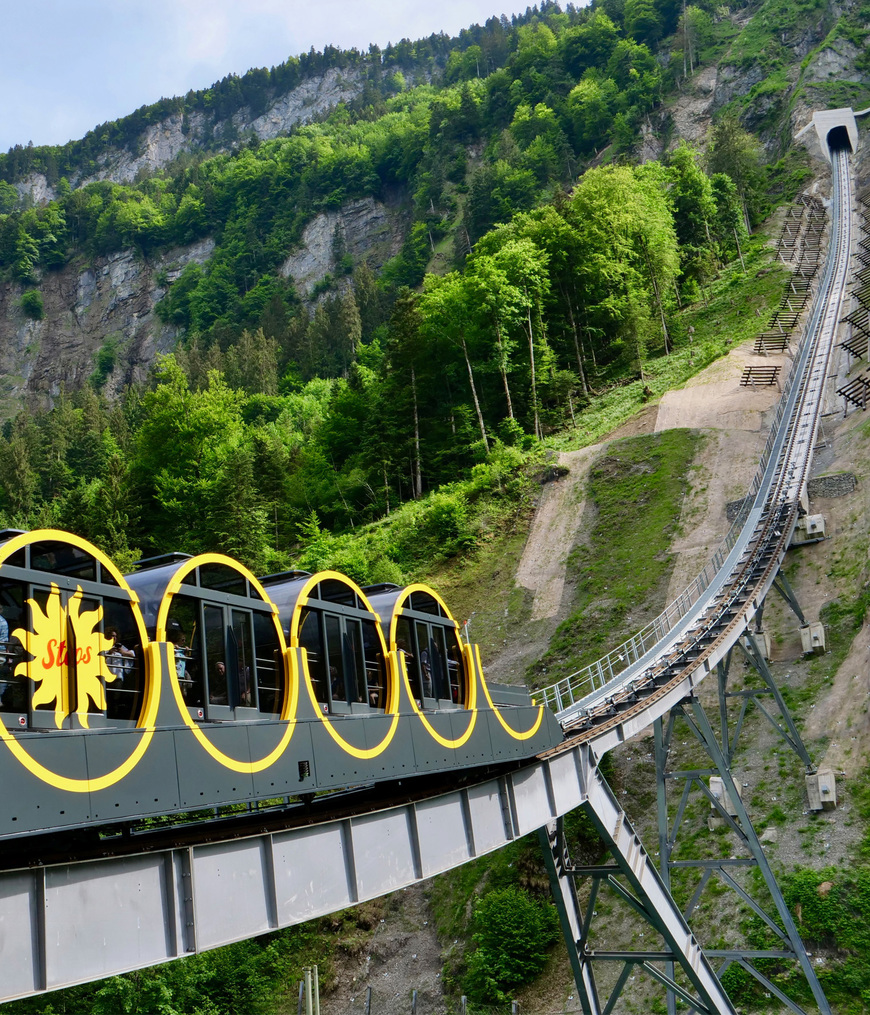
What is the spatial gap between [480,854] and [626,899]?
→ 6.20 meters

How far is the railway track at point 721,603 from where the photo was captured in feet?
82.7

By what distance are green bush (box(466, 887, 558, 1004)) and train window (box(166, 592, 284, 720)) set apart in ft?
58.3

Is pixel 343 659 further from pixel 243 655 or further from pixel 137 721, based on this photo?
pixel 137 721

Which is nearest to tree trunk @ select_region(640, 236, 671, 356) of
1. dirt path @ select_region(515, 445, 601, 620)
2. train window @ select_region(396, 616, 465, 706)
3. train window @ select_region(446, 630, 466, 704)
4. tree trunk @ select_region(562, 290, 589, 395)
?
tree trunk @ select_region(562, 290, 589, 395)

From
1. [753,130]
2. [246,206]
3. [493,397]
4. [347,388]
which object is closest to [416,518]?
[493,397]

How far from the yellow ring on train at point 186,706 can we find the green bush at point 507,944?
17544 mm

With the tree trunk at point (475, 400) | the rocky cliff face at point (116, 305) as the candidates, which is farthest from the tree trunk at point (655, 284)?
the rocky cliff face at point (116, 305)

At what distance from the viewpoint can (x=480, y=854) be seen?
18125 mm

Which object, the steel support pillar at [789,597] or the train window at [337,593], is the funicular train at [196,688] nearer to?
the train window at [337,593]

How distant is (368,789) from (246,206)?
527 feet

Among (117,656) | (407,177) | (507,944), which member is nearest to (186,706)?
(117,656)

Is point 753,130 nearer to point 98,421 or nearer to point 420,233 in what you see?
point 420,233

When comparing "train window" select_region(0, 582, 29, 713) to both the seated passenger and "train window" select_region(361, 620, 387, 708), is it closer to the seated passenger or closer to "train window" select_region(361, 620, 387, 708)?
the seated passenger

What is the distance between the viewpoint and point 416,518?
51.1 meters
